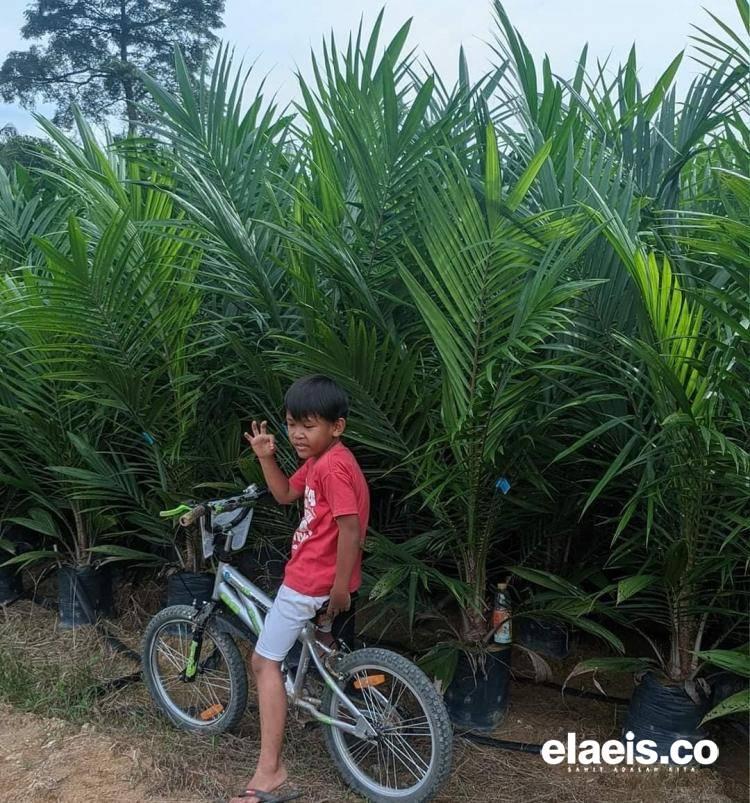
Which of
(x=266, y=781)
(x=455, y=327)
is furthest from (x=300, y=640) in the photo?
(x=455, y=327)

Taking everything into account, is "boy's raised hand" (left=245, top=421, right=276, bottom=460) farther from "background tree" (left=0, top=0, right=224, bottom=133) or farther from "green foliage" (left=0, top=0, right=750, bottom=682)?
"background tree" (left=0, top=0, right=224, bottom=133)

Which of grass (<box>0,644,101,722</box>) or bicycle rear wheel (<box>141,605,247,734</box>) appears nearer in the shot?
bicycle rear wheel (<box>141,605,247,734</box>)

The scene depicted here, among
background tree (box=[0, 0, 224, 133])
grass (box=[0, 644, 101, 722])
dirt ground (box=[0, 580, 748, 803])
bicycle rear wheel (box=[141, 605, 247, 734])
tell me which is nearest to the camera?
dirt ground (box=[0, 580, 748, 803])

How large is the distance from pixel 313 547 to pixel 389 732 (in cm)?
50

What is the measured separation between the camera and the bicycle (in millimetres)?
2115

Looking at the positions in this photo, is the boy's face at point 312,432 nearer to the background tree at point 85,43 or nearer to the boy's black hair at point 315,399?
the boy's black hair at point 315,399

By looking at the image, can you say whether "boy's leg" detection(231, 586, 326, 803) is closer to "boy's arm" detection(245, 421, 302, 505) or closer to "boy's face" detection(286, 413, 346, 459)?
"boy's arm" detection(245, 421, 302, 505)

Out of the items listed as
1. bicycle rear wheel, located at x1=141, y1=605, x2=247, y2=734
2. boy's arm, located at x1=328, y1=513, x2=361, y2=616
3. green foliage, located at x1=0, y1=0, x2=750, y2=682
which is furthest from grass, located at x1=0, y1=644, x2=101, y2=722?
boy's arm, located at x1=328, y1=513, x2=361, y2=616

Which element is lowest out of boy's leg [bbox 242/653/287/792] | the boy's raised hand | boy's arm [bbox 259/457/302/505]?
boy's leg [bbox 242/653/287/792]

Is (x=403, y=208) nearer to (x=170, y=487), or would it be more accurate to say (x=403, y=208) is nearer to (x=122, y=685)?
(x=170, y=487)

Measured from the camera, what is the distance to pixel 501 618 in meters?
2.52

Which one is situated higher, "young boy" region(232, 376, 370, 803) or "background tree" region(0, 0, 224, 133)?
"background tree" region(0, 0, 224, 133)

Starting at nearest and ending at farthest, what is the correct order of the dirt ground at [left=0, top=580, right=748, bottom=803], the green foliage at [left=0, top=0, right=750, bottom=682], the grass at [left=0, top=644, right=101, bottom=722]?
the green foliage at [left=0, top=0, right=750, bottom=682] → the dirt ground at [left=0, top=580, right=748, bottom=803] → the grass at [left=0, top=644, right=101, bottom=722]

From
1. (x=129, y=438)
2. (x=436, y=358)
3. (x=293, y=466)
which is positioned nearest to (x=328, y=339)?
(x=436, y=358)
